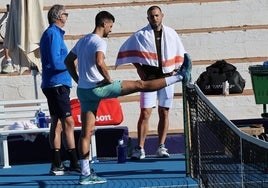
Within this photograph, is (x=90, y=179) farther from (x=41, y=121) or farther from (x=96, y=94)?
(x=41, y=121)

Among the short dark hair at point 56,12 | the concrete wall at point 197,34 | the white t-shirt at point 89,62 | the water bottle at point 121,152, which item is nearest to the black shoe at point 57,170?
the water bottle at point 121,152

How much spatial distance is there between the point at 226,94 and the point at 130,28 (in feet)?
7.37

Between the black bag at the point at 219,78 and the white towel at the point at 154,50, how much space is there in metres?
1.76

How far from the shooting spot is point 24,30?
12219mm

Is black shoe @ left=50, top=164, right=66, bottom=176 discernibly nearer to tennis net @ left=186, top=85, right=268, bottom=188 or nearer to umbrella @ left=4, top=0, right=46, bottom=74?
tennis net @ left=186, top=85, right=268, bottom=188

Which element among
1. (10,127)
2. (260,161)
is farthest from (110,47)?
(260,161)

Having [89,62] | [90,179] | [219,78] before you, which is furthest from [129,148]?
[89,62]

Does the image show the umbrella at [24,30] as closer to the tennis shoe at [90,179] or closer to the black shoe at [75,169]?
the black shoe at [75,169]

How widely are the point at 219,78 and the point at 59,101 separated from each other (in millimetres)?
Result: 3341

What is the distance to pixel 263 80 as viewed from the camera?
1087 centimetres

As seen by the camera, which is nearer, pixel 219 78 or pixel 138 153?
pixel 138 153

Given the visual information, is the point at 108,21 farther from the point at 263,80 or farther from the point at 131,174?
the point at 263,80

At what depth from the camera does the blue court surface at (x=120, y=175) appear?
9438 mm

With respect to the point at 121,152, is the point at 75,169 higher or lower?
lower
